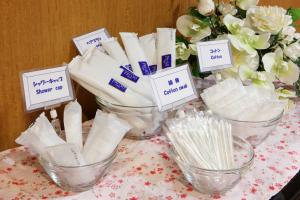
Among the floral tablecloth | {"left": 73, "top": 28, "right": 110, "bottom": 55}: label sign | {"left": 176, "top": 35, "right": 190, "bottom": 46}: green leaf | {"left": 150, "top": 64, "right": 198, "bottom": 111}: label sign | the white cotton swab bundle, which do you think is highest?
{"left": 73, "top": 28, "right": 110, "bottom": 55}: label sign

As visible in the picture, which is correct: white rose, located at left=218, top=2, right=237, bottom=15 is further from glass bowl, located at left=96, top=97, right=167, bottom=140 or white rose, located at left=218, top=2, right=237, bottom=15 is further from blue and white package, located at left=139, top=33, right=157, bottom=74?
glass bowl, located at left=96, top=97, right=167, bottom=140

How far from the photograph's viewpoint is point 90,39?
3.48 ft

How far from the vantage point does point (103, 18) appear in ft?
3.60

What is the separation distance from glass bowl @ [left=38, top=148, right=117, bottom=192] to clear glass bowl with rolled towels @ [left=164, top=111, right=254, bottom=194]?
0.16 m

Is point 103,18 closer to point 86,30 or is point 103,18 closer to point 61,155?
point 86,30

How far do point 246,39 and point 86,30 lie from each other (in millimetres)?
476

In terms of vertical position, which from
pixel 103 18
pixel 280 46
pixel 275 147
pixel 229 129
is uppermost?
pixel 103 18

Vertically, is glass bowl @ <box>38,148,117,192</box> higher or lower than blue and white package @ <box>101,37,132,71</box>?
lower

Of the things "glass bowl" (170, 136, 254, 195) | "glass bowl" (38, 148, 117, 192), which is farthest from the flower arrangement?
"glass bowl" (38, 148, 117, 192)

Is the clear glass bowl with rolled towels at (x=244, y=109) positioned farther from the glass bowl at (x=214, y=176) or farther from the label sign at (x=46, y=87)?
the label sign at (x=46, y=87)

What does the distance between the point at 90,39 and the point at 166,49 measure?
222mm

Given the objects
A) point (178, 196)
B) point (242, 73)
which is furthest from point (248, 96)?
point (178, 196)

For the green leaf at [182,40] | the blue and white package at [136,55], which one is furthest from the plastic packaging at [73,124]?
the green leaf at [182,40]

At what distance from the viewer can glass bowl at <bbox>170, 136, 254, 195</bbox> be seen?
30.5 inches
